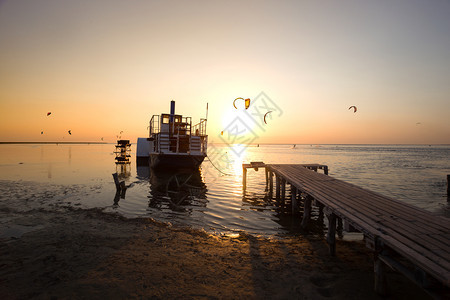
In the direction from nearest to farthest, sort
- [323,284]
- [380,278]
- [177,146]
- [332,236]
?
[380,278] < [323,284] < [332,236] < [177,146]

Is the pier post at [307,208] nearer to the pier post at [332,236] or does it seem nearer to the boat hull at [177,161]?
the pier post at [332,236]

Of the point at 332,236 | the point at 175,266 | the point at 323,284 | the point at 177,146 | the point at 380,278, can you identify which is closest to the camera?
the point at 380,278

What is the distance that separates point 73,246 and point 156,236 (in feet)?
7.63

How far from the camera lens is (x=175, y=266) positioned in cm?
557

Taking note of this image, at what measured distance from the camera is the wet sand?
14.9ft

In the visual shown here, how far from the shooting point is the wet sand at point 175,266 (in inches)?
178

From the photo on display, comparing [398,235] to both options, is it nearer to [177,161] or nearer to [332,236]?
[332,236]

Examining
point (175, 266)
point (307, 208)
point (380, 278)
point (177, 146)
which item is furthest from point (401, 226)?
point (177, 146)

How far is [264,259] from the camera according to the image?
20.1 feet

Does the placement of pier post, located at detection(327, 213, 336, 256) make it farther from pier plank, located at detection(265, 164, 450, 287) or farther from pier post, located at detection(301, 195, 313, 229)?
pier post, located at detection(301, 195, 313, 229)

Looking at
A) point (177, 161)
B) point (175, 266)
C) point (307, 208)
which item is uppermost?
point (177, 161)

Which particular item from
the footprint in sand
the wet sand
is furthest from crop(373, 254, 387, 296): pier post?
the footprint in sand

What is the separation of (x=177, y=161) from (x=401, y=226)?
21343 mm

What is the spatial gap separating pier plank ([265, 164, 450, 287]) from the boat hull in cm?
1727
